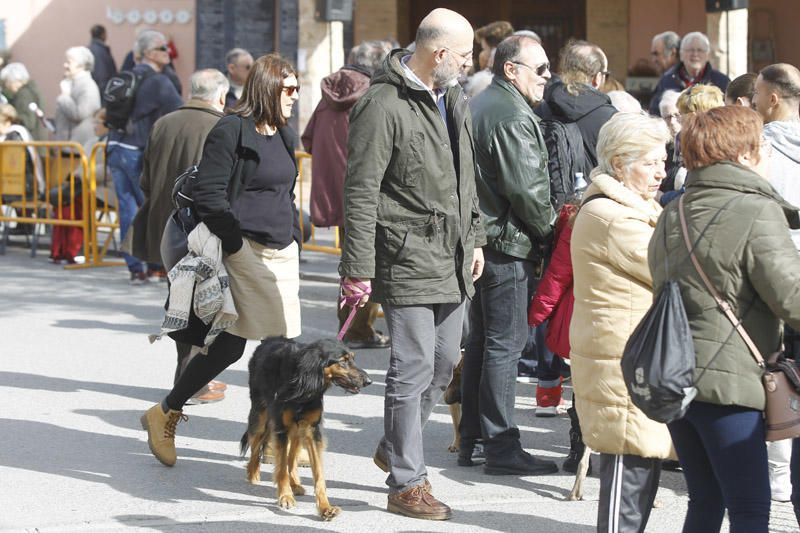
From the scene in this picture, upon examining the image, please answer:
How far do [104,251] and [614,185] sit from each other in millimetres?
9936

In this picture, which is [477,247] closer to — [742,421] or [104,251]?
[742,421]

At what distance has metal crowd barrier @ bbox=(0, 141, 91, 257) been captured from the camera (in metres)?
14.1

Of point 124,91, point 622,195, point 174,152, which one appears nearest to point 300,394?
point 622,195

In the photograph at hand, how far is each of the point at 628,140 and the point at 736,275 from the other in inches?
39.9

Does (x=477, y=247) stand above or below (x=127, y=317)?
above

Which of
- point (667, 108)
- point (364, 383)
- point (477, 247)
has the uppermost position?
point (667, 108)

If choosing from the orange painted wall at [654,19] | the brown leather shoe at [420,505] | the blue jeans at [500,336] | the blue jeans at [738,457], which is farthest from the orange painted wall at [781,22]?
the blue jeans at [738,457]

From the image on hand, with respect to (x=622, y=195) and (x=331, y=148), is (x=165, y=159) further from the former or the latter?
(x=622, y=195)

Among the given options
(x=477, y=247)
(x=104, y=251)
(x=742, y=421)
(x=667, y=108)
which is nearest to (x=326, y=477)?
(x=477, y=247)

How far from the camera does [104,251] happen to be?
1401 cm

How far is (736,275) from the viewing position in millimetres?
4082

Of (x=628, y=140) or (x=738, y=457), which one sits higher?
(x=628, y=140)

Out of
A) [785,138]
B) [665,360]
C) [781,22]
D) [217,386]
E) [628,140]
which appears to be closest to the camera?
[665,360]

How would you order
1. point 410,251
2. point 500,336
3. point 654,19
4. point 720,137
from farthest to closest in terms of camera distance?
point 654,19
point 500,336
point 410,251
point 720,137
